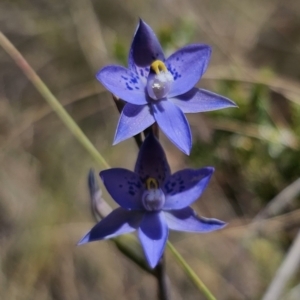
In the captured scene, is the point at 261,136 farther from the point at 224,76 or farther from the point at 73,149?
the point at 73,149

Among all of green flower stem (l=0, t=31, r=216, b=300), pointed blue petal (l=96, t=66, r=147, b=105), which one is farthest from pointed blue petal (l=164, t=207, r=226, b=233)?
pointed blue petal (l=96, t=66, r=147, b=105)

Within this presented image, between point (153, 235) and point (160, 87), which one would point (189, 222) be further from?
point (160, 87)

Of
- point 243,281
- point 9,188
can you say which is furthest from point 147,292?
point 9,188

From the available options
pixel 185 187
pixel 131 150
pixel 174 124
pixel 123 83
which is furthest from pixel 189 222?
pixel 131 150

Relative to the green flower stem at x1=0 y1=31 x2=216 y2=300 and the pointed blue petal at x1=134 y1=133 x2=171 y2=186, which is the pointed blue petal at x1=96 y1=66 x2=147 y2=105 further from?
the green flower stem at x1=0 y1=31 x2=216 y2=300

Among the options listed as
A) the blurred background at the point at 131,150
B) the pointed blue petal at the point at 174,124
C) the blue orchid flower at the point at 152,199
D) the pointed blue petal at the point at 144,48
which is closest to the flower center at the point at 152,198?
the blue orchid flower at the point at 152,199

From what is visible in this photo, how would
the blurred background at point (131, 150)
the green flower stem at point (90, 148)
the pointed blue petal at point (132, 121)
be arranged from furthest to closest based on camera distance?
the blurred background at point (131, 150) → the green flower stem at point (90, 148) → the pointed blue petal at point (132, 121)

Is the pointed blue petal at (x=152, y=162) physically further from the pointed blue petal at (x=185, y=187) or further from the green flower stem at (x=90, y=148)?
the green flower stem at (x=90, y=148)
